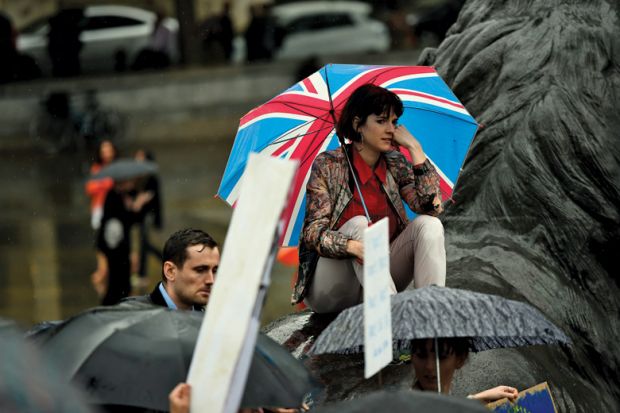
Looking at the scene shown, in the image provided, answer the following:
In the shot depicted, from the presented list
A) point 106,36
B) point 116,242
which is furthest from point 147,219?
point 106,36

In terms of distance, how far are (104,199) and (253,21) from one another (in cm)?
1245

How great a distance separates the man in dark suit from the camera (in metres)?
4.70

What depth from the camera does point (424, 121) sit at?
5527 mm

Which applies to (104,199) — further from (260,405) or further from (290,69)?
(290,69)

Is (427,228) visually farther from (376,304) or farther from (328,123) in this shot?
(376,304)

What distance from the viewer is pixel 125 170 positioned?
12.7 metres

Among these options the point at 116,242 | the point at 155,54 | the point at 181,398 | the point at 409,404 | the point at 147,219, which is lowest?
the point at 155,54

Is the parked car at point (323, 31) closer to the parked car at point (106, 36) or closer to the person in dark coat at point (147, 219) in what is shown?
the parked car at point (106, 36)

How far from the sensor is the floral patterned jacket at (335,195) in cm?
504

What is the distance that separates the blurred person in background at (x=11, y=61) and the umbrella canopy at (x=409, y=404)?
2171 cm

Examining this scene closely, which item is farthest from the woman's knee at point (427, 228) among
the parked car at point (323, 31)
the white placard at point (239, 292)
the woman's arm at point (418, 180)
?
the parked car at point (323, 31)

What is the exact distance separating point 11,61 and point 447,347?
67.7 feet

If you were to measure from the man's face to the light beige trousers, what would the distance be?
1.71 feet

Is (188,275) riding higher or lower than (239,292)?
lower
